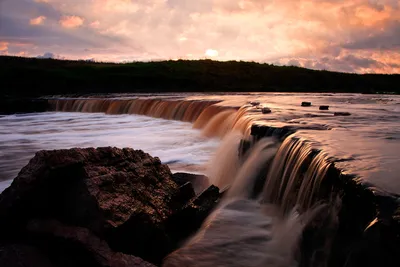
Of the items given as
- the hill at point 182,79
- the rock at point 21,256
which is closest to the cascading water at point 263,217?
the rock at point 21,256

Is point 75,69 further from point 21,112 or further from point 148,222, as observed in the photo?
point 148,222

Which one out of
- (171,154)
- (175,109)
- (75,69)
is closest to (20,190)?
(171,154)

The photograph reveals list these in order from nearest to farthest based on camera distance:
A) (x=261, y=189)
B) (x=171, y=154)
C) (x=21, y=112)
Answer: (x=261, y=189) < (x=171, y=154) < (x=21, y=112)

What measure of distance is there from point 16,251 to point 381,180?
4.17 m

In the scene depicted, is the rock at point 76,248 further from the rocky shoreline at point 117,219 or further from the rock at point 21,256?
the rock at point 21,256

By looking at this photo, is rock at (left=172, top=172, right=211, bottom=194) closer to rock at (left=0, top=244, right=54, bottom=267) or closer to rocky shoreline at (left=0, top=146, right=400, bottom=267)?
rocky shoreline at (left=0, top=146, right=400, bottom=267)

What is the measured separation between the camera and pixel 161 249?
5.30m


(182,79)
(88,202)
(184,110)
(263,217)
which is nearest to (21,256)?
(88,202)

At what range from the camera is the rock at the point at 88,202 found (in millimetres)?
4848

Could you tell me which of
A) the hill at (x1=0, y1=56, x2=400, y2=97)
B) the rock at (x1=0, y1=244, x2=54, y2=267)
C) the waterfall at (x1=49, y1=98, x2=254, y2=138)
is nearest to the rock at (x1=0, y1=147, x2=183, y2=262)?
the rock at (x1=0, y1=244, x2=54, y2=267)

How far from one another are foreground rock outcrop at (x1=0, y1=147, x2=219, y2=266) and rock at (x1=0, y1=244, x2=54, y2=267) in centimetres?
1

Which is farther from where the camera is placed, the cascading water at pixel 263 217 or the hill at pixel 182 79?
the hill at pixel 182 79

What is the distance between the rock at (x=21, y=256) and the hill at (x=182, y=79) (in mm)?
44171

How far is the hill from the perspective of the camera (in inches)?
1976
